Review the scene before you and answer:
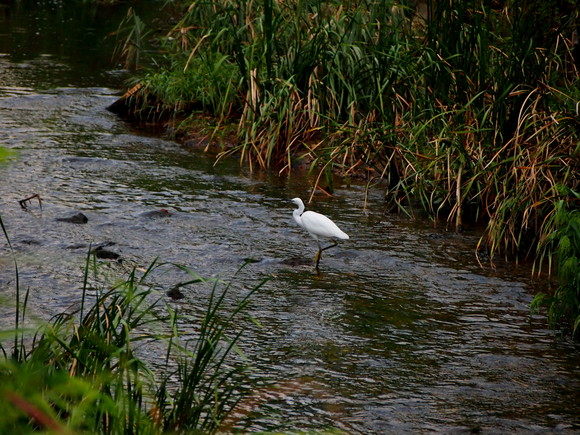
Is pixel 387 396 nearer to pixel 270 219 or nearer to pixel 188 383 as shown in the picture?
pixel 188 383

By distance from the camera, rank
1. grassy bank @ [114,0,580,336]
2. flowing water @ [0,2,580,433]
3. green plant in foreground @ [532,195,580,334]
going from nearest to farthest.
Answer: flowing water @ [0,2,580,433] → green plant in foreground @ [532,195,580,334] → grassy bank @ [114,0,580,336]

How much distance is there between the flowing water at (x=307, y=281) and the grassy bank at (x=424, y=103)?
326mm

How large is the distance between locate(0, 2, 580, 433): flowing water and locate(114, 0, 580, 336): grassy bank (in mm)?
326

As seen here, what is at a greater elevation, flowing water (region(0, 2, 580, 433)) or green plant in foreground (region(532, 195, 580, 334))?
green plant in foreground (region(532, 195, 580, 334))

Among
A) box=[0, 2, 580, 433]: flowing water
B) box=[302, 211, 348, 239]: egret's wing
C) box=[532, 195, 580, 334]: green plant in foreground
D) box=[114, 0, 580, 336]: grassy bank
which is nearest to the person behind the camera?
box=[0, 2, 580, 433]: flowing water

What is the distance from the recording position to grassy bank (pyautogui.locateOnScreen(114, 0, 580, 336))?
18.8ft

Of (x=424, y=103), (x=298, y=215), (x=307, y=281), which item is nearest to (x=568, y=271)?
(x=307, y=281)

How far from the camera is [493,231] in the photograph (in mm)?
5754

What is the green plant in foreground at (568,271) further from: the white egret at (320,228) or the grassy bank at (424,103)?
the white egret at (320,228)

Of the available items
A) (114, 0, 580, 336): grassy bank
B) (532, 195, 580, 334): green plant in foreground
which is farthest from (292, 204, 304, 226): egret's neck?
(532, 195, 580, 334): green plant in foreground

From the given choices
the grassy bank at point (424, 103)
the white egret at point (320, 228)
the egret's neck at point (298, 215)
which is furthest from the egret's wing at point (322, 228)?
the grassy bank at point (424, 103)

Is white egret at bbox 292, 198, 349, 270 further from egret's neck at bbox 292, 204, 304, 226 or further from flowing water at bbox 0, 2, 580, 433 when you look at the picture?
flowing water at bbox 0, 2, 580, 433

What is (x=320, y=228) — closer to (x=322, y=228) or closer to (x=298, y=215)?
(x=322, y=228)

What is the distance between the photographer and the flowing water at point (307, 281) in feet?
12.3
